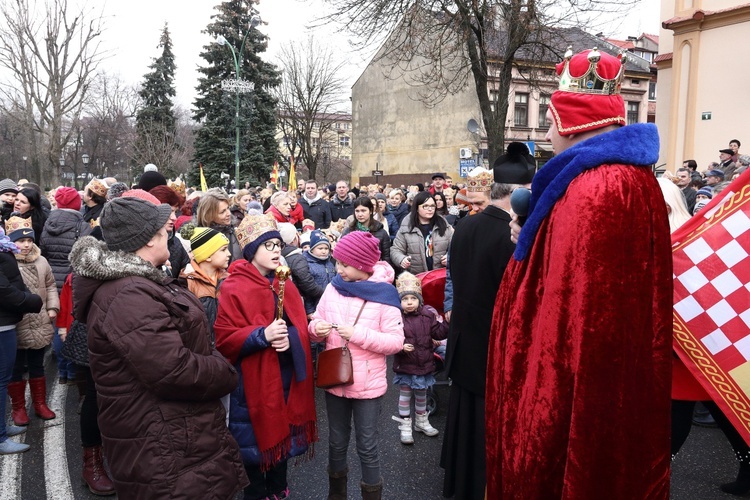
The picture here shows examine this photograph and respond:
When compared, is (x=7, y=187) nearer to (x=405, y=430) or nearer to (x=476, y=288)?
(x=405, y=430)

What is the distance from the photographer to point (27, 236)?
16.8ft

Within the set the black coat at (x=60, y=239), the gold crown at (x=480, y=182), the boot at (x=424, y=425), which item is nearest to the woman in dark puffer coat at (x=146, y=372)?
the boot at (x=424, y=425)

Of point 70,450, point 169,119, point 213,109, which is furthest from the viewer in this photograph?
point 169,119

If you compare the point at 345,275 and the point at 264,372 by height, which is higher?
the point at 345,275

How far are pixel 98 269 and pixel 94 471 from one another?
85.2 inches

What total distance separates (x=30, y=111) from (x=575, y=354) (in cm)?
2925

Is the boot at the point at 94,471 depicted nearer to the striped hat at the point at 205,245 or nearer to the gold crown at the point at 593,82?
the striped hat at the point at 205,245

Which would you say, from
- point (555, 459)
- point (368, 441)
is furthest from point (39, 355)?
point (555, 459)

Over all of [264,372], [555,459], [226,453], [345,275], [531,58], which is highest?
[531,58]

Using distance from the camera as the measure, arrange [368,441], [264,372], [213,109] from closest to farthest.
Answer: [264,372]
[368,441]
[213,109]

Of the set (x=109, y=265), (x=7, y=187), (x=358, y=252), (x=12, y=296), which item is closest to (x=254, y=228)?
(x=358, y=252)

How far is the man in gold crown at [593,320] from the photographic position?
1673 mm

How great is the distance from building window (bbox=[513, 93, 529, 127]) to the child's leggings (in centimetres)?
3375

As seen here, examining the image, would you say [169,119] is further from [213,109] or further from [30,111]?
[30,111]
